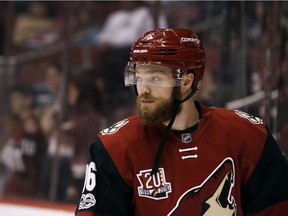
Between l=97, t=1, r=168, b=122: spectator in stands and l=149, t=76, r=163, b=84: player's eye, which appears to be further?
l=97, t=1, r=168, b=122: spectator in stands

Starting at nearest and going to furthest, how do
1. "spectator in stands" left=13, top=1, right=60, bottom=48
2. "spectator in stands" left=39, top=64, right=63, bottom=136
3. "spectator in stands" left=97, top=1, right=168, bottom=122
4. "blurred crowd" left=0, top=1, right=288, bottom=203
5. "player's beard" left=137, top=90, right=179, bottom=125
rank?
"player's beard" left=137, top=90, right=179, bottom=125 < "blurred crowd" left=0, top=1, right=288, bottom=203 < "spectator in stands" left=97, top=1, right=168, bottom=122 < "spectator in stands" left=39, top=64, right=63, bottom=136 < "spectator in stands" left=13, top=1, right=60, bottom=48

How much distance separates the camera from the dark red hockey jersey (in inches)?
74.4

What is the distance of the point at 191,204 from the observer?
6.22ft

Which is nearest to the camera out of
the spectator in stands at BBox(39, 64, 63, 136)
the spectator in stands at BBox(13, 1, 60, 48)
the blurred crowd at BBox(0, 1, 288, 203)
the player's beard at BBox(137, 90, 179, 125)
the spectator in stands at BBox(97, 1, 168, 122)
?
the player's beard at BBox(137, 90, 179, 125)

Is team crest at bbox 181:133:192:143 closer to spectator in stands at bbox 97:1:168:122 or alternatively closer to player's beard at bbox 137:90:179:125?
player's beard at bbox 137:90:179:125

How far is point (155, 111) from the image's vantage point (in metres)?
1.87

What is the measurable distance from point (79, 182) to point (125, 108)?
400mm

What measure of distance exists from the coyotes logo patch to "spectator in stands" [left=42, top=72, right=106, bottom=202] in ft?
5.64

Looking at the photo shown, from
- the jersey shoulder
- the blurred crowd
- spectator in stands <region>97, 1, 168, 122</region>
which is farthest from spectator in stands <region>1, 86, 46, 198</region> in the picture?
the jersey shoulder

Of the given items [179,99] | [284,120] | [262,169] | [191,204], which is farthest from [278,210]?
[284,120]

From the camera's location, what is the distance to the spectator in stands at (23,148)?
12.5ft

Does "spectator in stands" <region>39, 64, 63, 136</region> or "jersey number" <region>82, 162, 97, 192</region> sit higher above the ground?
"jersey number" <region>82, 162, 97, 192</region>

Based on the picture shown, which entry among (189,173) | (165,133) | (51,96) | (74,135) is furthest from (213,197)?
(51,96)

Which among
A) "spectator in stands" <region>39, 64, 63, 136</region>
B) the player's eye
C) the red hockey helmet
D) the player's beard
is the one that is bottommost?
"spectator in stands" <region>39, 64, 63, 136</region>
